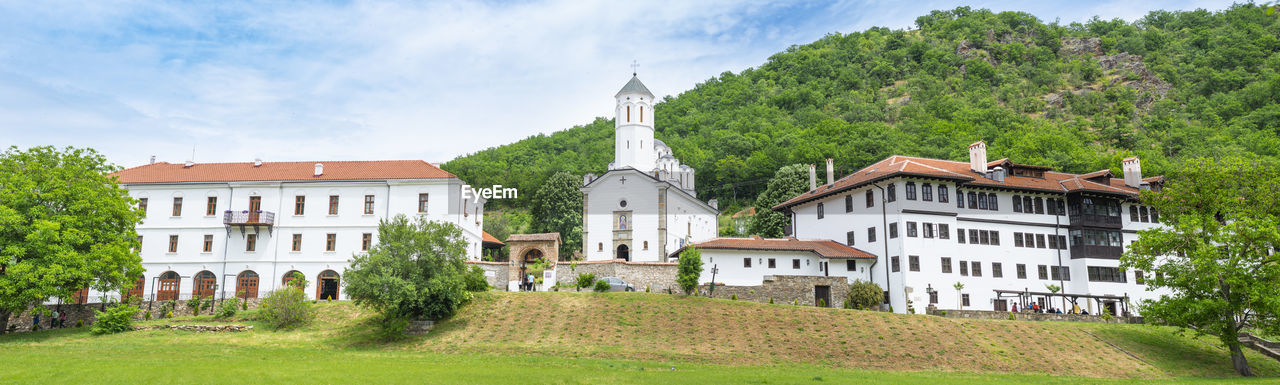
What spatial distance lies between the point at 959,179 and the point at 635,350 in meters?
21.9

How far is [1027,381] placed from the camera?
855 inches

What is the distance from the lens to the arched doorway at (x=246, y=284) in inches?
1535

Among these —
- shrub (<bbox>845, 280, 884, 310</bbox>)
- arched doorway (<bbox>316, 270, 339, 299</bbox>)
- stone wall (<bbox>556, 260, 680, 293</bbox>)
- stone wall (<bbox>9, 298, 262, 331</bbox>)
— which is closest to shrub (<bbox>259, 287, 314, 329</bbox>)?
stone wall (<bbox>9, 298, 262, 331</bbox>)

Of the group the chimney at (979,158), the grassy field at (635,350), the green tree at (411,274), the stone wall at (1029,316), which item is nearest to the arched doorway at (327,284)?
the grassy field at (635,350)

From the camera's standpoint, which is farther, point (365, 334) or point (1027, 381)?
point (365, 334)

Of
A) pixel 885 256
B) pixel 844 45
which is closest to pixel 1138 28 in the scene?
pixel 844 45

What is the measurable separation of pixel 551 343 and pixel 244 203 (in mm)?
24106

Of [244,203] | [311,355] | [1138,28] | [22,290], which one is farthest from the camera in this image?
[1138,28]

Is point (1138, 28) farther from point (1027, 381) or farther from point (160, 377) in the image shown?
point (160, 377)

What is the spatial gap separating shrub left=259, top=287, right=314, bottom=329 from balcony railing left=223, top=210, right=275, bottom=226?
10.8 meters

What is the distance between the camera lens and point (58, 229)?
29.2 metres

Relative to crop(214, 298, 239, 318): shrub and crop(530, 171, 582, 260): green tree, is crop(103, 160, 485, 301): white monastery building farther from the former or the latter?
crop(530, 171, 582, 260): green tree

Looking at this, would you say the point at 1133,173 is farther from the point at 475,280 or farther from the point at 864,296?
Answer: the point at 475,280

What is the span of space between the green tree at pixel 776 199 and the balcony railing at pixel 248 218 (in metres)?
33.8
